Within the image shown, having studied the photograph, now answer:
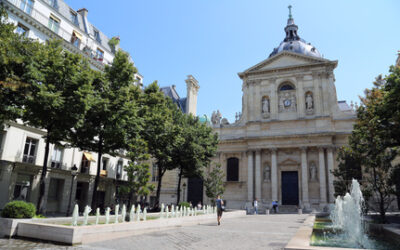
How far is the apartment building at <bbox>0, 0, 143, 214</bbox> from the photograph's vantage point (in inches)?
859

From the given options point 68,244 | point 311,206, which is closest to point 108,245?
point 68,244

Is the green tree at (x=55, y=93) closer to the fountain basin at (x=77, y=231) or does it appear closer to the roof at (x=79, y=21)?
the fountain basin at (x=77, y=231)

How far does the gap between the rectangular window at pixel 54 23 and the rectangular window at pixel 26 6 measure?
222 cm

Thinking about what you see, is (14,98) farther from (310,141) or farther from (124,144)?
(310,141)

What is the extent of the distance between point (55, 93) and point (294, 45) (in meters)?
39.3

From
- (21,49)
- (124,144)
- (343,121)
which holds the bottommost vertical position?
(124,144)

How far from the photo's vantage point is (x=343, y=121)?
36.3 metres

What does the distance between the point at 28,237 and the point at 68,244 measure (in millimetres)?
2152

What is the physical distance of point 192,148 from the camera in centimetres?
2783

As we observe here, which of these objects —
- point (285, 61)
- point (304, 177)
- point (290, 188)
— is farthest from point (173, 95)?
point (304, 177)

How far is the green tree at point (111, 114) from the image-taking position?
1742 cm

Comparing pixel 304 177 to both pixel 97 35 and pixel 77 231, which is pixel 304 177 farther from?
pixel 77 231

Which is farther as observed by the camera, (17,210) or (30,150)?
(30,150)

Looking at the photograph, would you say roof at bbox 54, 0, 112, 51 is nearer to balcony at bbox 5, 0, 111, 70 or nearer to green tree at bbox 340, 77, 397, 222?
balcony at bbox 5, 0, 111, 70
